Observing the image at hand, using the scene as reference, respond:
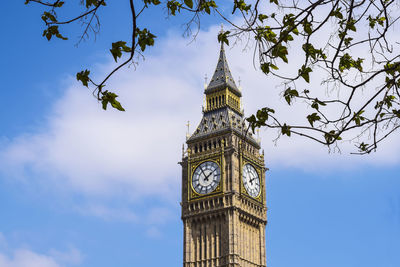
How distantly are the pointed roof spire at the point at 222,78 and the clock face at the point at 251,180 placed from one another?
35.2 ft

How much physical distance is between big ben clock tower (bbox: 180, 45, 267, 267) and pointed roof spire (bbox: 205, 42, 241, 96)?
0.61 meters

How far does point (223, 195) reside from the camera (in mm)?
76375

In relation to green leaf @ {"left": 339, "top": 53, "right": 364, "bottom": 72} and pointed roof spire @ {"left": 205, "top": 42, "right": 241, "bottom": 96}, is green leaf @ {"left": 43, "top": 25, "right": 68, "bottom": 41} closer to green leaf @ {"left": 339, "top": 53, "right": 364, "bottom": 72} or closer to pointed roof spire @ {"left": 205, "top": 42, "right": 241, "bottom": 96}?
green leaf @ {"left": 339, "top": 53, "right": 364, "bottom": 72}

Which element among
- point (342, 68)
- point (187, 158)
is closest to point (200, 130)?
point (187, 158)

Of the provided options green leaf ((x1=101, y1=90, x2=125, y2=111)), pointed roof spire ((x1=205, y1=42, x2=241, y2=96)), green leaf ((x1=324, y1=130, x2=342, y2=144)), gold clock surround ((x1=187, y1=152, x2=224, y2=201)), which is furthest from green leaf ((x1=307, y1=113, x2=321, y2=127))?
pointed roof spire ((x1=205, y1=42, x2=241, y2=96))

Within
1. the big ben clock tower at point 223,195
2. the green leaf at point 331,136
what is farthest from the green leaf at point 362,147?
the big ben clock tower at point 223,195

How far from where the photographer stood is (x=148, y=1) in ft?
47.4

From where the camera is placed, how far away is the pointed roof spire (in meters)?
84.3

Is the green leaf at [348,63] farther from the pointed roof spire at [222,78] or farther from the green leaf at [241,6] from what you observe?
the pointed roof spire at [222,78]

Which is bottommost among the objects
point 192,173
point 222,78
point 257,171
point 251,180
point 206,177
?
point 206,177

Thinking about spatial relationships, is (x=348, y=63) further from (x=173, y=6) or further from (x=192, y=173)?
(x=192, y=173)

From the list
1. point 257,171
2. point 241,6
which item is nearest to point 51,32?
point 241,6

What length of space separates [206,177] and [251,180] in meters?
5.46

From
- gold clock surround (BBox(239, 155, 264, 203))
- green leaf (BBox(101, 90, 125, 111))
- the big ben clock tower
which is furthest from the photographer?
gold clock surround (BBox(239, 155, 264, 203))
